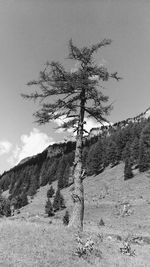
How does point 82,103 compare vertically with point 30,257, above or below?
above

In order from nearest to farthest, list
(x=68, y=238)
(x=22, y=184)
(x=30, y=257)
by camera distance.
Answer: (x=30, y=257) < (x=68, y=238) < (x=22, y=184)

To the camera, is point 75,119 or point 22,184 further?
point 22,184

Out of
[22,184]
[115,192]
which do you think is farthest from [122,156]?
[22,184]

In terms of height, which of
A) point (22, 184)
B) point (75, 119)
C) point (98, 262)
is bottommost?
point (98, 262)

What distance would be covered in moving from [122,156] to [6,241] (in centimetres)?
9524

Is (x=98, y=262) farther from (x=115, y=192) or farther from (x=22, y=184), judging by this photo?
(x=22, y=184)

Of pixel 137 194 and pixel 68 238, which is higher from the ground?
pixel 137 194

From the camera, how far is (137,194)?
206 ft

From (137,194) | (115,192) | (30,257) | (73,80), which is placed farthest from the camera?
(115,192)

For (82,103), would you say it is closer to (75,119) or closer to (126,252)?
(75,119)

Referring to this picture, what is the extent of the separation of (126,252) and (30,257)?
4.86 metres

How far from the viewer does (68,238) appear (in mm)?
11523

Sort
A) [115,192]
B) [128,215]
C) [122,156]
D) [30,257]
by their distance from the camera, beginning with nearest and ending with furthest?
[30,257] < [128,215] < [115,192] < [122,156]

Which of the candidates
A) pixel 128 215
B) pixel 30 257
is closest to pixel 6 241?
pixel 30 257
